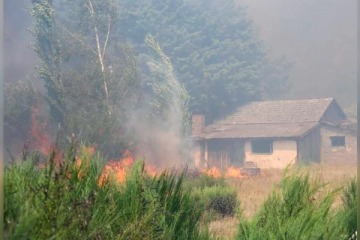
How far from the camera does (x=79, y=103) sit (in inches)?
814

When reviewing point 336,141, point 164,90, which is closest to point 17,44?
point 164,90

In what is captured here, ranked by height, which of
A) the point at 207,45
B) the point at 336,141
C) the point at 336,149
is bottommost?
the point at 336,149

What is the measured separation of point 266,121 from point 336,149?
3.62 meters

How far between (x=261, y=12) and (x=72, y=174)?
15866 mm

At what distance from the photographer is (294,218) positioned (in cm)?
586

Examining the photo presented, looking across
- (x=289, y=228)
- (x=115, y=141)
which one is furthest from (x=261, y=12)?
(x=289, y=228)

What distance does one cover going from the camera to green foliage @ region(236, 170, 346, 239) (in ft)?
18.1

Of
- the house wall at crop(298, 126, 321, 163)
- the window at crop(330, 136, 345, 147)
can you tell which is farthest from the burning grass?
the window at crop(330, 136, 345, 147)

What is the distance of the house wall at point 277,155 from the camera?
73.5 ft

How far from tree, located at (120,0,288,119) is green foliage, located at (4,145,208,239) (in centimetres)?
1473

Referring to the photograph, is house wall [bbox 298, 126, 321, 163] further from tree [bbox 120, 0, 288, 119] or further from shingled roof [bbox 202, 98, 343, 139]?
tree [bbox 120, 0, 288, 119]

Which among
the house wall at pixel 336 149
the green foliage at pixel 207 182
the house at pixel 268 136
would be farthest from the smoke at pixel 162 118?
the house wall at pixel 336 149

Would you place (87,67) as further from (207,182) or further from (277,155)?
(207,182)

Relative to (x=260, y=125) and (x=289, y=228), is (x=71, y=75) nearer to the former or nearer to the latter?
(x=260, y=125)
